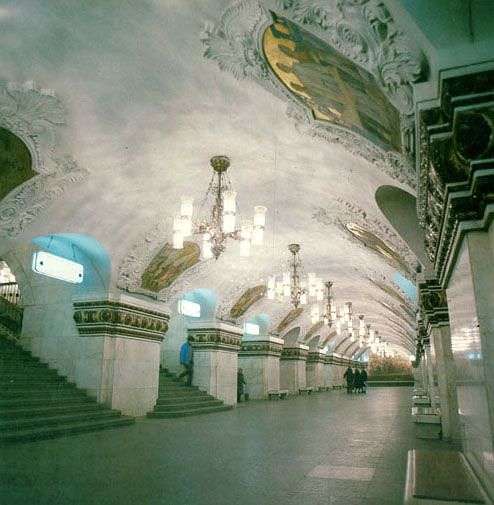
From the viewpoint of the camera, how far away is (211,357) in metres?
14.6

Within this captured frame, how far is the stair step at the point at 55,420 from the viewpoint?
697 centimetres

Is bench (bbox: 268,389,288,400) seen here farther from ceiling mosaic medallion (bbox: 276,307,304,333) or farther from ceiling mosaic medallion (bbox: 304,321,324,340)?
ceiling mosaic medallion (bbox: 304,321,324,340)

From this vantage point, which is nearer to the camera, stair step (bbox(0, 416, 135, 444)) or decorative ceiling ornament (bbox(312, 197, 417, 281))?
stair step (bbox(0, 416, 135, 444))

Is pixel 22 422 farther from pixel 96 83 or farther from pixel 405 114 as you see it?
pixel 405 114

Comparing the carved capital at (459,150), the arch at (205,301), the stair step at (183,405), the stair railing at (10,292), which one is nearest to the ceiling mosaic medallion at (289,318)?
the arch at (205,301)

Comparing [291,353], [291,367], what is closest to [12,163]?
[291,353]

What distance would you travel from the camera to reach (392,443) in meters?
6.64

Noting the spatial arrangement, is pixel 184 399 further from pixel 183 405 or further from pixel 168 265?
pixel 168 265

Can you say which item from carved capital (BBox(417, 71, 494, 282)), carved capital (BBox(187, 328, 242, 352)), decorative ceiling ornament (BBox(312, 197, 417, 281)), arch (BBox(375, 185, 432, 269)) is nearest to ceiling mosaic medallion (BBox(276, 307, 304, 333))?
carved capital (BBox(187, 328, 242, 352))

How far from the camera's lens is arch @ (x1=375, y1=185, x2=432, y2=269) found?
665cm

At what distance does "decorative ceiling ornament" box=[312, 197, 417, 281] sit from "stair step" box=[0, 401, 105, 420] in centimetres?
603

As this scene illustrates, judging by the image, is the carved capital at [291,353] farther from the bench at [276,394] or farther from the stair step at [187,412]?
the stair step at [187,412]

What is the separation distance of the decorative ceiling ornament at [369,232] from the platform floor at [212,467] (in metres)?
2.98

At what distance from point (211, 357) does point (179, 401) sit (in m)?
2.47
